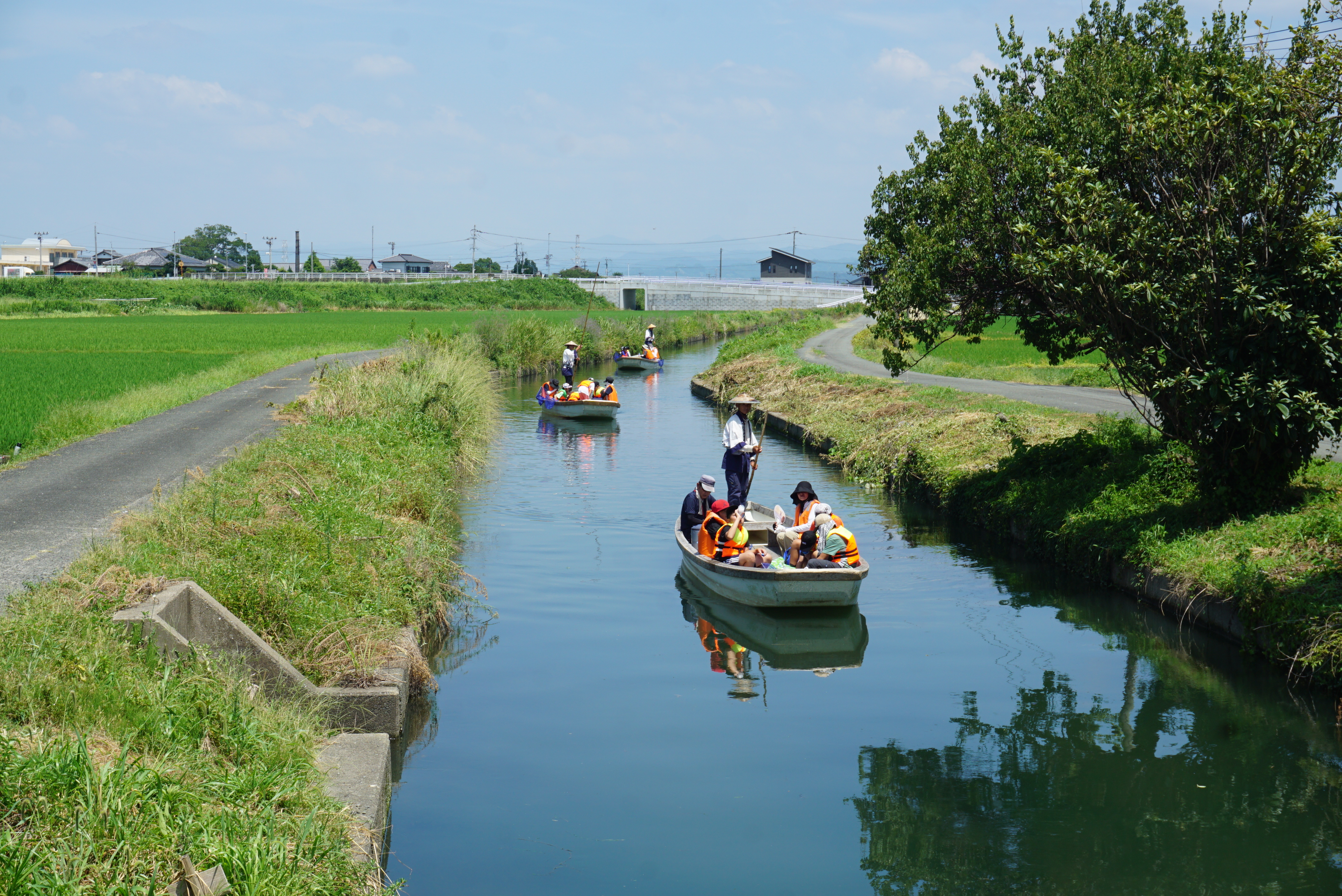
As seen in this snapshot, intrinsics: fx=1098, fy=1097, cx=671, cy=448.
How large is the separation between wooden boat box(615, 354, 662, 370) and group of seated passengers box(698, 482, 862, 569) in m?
35.0

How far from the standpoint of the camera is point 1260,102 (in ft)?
39.3

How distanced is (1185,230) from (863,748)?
7.61 m

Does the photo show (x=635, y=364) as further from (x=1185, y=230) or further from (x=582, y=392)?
(x=1185, y=230)

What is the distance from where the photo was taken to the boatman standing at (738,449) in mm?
15992

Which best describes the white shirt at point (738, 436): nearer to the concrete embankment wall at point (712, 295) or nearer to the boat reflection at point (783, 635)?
the boat reflection at point (783, 635)

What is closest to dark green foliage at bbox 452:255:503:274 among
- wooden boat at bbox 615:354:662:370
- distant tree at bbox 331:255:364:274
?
distant tree at bbox 331:255:364:274

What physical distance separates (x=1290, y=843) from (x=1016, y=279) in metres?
10.0

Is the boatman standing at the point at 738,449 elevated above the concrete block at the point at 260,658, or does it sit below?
above

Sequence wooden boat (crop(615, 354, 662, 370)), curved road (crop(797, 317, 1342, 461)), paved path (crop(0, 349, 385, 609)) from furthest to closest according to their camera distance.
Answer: wooden boat (crop(615, 354, 662, 370)) → curved road (crop(797, 317, 1342, 461)) → paved path (crop(0, 349, 385, 609))

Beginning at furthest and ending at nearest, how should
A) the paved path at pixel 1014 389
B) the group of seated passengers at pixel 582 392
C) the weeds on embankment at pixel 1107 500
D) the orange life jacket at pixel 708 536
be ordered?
the group of seated passengers at pixel 582 392
the paved path at pixel 1014 389
the orange life jacket at pixel 708 536
the weeds on embankment at pixel 1107 500

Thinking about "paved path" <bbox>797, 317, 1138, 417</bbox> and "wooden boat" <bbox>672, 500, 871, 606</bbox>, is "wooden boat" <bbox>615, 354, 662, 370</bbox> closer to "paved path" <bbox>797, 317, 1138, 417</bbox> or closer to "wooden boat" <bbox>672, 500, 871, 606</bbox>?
"paved path" <bbox>797, 317, 1138, 417</bbox>

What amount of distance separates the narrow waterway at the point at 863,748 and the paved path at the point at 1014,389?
8.22m

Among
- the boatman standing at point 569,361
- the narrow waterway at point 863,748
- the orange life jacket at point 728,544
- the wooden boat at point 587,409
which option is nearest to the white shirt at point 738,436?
the narrow waterway at point 863,748

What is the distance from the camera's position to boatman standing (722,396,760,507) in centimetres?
1599
